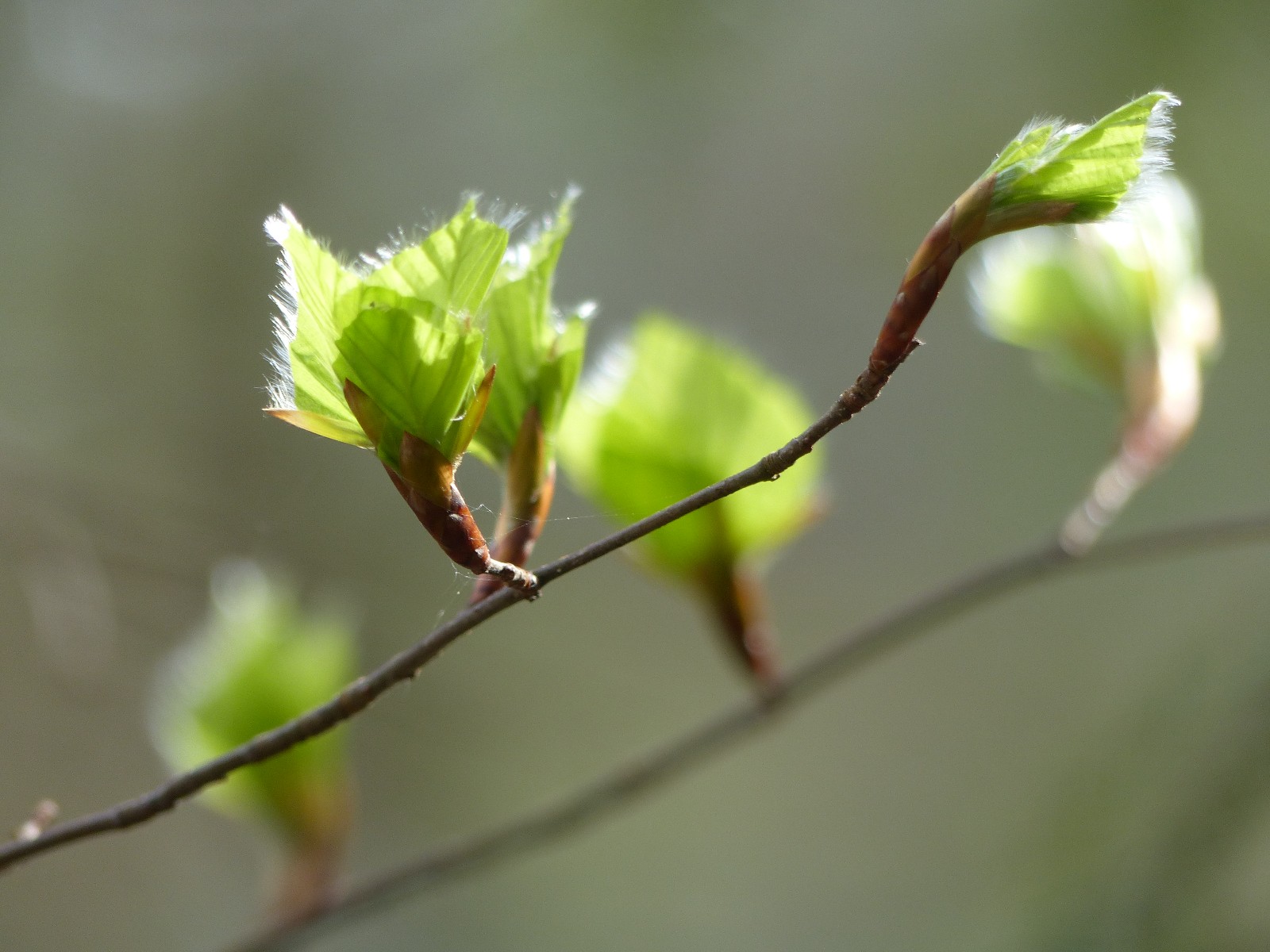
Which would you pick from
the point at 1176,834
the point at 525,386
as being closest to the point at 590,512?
the point at 1176,834

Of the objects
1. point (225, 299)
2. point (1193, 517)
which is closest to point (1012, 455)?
point (1193, 517)

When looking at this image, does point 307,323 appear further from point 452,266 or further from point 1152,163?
point 1152,163

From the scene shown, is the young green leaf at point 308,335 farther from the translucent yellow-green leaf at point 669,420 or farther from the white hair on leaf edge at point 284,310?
the translucent yellow-green leaf at point 669,420

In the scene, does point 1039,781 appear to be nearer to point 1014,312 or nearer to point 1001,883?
point 1001,883

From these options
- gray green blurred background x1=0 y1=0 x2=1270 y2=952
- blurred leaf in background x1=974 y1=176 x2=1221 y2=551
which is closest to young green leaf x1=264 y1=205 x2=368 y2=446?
blurred leaf in background x1=974 y1=176 x2=1221 y2=551

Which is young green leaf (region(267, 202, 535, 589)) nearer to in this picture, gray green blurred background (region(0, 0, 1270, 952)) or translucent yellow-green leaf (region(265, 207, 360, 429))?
translucent yellow-green leaf (region(265, 207, 360, 429))

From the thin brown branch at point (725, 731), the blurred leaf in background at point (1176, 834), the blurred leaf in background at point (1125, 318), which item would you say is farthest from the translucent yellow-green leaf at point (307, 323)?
the blurred leaf in background at point (1176, 834)
